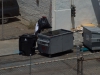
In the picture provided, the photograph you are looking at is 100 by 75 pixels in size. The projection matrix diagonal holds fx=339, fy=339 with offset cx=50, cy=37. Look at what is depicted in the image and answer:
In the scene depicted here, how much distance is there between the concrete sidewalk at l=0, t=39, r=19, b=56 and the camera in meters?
16.6

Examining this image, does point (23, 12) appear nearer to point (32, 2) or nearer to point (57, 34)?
point (32, 2)

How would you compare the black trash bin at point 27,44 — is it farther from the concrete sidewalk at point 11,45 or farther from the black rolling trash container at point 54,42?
the concrete sidewalk at point 11,45

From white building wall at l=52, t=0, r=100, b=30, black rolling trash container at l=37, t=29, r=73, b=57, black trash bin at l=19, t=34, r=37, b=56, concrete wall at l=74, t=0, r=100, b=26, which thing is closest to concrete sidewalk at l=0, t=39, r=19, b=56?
black trash bin at l=19, t=34, r=37, b=56

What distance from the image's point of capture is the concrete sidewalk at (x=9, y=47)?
654 inches

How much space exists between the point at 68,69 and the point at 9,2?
9301 millimetres

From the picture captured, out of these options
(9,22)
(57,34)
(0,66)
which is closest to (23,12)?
(9,22)

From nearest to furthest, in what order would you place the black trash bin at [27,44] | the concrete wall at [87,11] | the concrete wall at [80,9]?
the black trash bin at [27,44] → the concrete wall at [80,9] → the concrete wall at [87,11]

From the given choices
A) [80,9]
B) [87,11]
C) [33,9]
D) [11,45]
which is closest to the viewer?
[11,45]

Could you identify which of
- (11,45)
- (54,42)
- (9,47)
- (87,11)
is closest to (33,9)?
(87,11)

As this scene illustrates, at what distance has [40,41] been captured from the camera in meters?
16.0

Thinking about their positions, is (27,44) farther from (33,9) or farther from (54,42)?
(33,9)

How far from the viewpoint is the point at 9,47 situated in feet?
57.3

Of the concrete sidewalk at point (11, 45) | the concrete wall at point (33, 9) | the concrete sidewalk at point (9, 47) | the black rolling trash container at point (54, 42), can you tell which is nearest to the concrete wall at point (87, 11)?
the concrete sidewalk at point (11, 45)

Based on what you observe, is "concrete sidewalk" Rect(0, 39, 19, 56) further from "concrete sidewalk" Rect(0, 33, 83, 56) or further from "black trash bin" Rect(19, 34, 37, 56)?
"black trash bin" Rect(19, 34, 37, 56)
